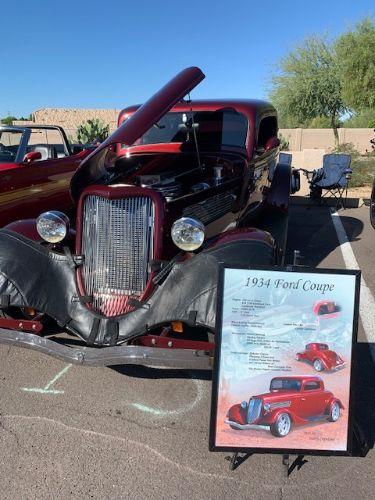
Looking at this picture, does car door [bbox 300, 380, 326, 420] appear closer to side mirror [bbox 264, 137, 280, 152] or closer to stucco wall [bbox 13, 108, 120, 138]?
side mirror [bbox 264, 137, 280, 152]

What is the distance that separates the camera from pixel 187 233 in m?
3.03

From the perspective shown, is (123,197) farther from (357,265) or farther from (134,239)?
(357,265)

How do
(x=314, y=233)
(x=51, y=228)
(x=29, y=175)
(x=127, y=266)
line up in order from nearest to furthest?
(x=127, y=266), (x=51, y=228), (x=29, y=175), (x=314, y=233)

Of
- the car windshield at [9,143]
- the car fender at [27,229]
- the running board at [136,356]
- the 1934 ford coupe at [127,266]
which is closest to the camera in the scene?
the running board at [136,356]

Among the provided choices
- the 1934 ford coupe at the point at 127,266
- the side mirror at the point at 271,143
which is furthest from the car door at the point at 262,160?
the 1934 ford coupe at the point at 127,266

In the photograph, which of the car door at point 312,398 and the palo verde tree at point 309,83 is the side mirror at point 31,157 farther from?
the palo verde tree at point 309,83

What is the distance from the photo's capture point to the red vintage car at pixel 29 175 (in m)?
6.80

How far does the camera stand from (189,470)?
2.45 metres

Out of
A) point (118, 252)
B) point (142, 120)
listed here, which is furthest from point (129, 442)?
point (142, 120)

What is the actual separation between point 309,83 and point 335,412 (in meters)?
32.5

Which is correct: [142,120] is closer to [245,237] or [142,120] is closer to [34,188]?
[245,237]

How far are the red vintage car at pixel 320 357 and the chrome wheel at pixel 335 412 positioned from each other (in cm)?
19

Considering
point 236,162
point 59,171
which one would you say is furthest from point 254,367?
point 59,171

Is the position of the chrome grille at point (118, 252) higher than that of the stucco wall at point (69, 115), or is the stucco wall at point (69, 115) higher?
the stucco wall at point (69, 115)
